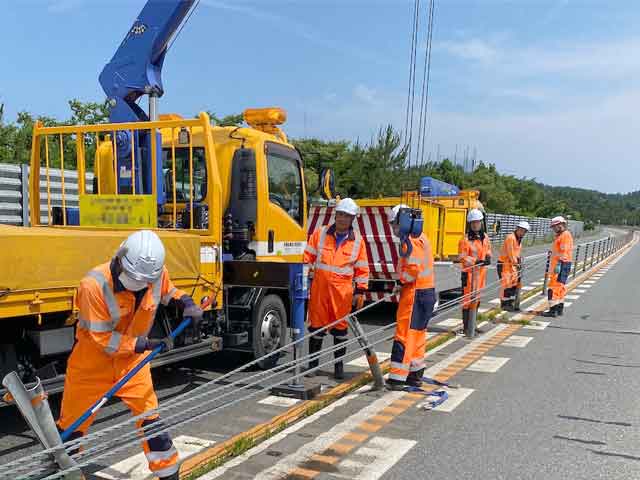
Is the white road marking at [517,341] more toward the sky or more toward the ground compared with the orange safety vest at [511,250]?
more toward the ground

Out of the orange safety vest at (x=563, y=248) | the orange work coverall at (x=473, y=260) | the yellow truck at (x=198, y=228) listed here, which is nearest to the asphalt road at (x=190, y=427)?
the yellow truck at (x=198, y=228)

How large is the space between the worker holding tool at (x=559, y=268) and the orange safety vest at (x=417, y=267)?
5987mm

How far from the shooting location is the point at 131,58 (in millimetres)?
7359

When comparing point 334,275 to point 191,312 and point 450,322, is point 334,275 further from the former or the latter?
point 450,322

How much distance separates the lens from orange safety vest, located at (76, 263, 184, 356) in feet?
10.8

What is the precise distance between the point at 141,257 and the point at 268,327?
146 inches

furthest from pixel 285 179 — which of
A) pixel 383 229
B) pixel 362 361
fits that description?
pixel 383 229

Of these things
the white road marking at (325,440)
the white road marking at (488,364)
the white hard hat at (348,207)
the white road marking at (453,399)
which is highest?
the white hard hat at (348,207)

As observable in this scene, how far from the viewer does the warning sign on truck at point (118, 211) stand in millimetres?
5973

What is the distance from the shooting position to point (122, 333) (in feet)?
11.3

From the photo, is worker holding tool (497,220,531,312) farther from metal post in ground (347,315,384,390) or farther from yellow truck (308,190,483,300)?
metal post in ground (347,315,384,390)

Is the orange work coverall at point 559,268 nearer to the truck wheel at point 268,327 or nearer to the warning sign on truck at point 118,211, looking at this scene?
the truck wheel at point 268,327

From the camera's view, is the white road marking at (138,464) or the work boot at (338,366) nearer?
the white road marking at (138,464)

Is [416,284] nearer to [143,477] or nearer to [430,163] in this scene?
[143,477]
